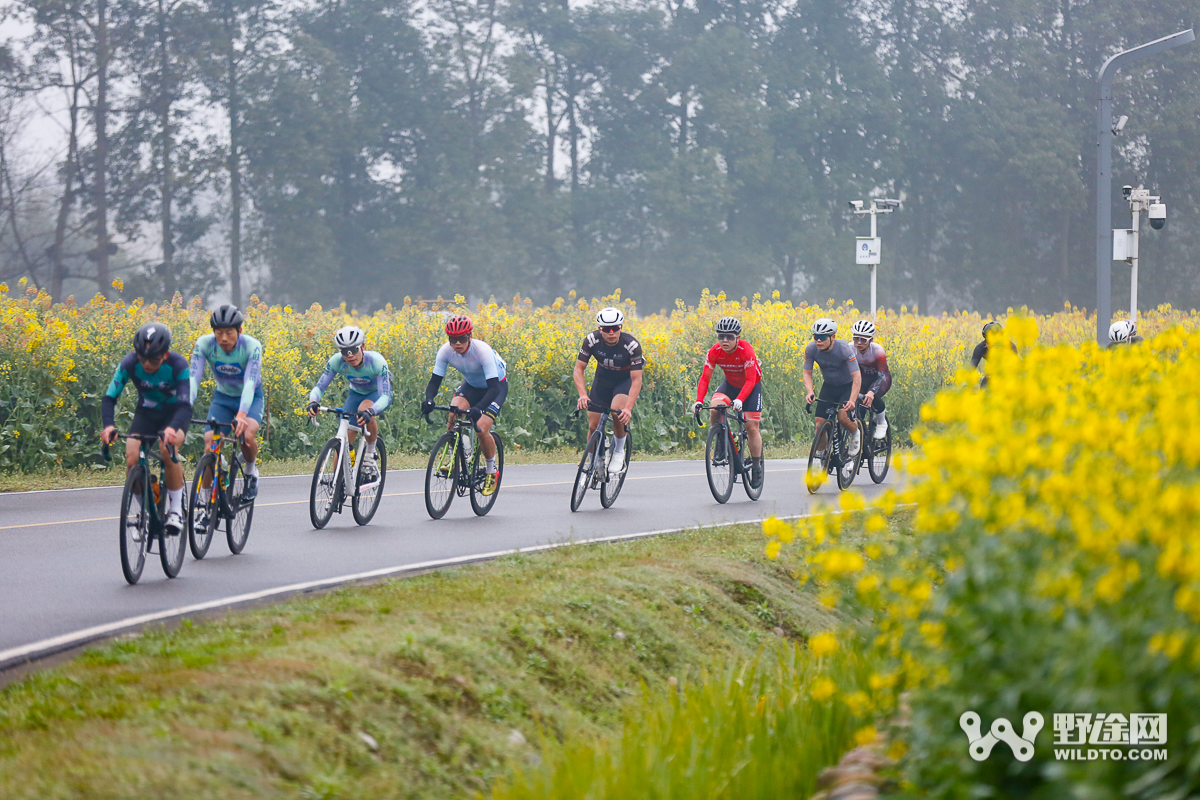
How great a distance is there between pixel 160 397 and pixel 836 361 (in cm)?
869

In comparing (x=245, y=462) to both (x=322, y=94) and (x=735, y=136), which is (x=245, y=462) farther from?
(x=735, y=136)

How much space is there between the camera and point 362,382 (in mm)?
12266

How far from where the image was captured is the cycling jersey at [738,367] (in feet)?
47.0

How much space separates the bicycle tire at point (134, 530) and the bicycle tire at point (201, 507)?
61 cm

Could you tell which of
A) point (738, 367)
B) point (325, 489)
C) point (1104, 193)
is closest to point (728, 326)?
point (738, 367)

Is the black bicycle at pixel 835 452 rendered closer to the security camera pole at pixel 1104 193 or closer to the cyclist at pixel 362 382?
the security camera pole at pixel 1104 193

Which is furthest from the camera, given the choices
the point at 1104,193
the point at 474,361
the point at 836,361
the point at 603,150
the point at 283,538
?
the point at 603,150

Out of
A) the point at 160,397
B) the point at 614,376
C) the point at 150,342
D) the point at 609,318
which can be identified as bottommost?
the point at 160,397

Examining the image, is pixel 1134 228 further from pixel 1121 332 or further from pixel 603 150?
pixel 603 150

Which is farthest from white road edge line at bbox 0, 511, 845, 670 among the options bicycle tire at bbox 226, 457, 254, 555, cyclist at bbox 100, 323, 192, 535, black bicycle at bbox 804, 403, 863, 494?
black bicycle at bbox 804, 403, 863, 494

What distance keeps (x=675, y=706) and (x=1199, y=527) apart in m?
3.23

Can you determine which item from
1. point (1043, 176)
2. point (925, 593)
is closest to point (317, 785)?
point (925, 593)

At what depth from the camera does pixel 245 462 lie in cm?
1086

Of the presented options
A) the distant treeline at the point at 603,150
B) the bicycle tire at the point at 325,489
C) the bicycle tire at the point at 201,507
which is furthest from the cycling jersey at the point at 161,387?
the distant treeline at the point at 603,150
